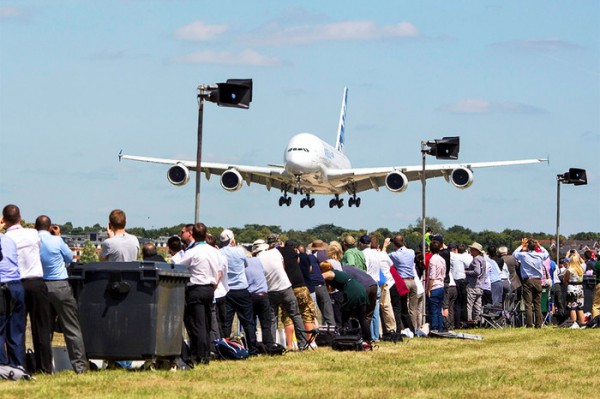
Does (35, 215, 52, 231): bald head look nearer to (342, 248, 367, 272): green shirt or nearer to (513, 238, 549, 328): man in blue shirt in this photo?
(342, 248, 367, 272): green shirt

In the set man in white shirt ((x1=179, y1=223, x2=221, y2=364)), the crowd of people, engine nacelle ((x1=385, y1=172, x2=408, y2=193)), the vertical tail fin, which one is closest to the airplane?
engine nacelle ((x1=385, y1=172, x2=408, y2=193))

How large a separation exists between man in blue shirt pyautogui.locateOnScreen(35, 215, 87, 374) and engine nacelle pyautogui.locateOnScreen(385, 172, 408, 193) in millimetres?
37406

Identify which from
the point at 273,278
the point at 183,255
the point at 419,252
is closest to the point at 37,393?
the point at 183,255

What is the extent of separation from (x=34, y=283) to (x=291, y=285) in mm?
4698

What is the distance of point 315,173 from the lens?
50125 millimetres

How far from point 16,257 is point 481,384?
4.50 metres

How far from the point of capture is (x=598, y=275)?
70.1 ft

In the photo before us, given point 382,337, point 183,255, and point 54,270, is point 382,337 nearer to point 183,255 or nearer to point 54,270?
point 183,255

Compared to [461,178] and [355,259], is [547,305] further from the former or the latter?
[461,178]

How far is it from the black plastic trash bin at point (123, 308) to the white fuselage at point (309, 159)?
36785 millimetres

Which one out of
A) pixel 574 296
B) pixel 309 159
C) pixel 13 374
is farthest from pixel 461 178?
pixel 13 374

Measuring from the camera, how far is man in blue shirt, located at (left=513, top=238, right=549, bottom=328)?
74.1ft

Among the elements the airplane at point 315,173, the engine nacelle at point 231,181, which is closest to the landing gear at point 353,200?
the airplane at point 315,173

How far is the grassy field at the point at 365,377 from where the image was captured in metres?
10.2
